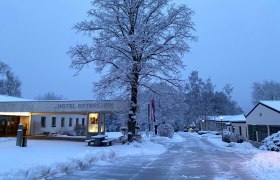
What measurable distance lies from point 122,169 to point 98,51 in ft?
47.4

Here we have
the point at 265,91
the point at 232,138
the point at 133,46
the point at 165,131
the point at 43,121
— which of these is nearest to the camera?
the point at 133,46

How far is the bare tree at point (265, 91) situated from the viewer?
9112 centimetres

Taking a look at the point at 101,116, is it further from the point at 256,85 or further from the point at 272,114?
the point at 256,85

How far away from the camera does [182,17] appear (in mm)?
27281

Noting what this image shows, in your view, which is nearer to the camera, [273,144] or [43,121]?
[273,144]

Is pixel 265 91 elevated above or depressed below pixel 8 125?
above

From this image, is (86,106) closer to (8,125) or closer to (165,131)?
(8,125)

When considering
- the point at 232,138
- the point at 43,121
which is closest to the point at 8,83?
the point at 43,121

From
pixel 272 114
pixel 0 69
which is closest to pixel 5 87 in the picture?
pixel 0 69

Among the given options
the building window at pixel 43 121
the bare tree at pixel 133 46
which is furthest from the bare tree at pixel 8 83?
the bare tree at pixel 133 46

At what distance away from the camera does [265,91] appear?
9319 centimetres

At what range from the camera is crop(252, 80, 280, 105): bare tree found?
91125 mm

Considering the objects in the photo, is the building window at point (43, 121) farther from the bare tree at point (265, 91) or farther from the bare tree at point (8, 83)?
the bare tree at point (265, 91)

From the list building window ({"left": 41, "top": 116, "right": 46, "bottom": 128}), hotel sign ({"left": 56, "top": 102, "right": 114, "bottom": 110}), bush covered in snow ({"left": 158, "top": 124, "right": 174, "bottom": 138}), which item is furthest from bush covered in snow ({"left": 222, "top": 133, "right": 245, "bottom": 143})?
building window ({"left": 41, "top": 116, "right": 46, "bottom": 128})
